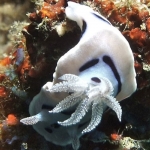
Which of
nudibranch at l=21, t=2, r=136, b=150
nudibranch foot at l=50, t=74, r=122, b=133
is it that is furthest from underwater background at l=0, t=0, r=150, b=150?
nudibranch foot at l=50, t=74, r=122, b=133

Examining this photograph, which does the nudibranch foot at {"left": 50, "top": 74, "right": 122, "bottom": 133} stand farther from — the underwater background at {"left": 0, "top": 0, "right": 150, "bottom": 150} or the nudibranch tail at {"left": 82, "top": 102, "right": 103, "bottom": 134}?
the underwater background at {"left": 0, "top": 0, "right": 150, "bottom": 150}

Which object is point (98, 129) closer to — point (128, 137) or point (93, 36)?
point (128, 137)

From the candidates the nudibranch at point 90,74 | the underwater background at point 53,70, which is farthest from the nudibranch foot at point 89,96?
the underwater background at point 53,70

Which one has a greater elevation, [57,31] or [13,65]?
[57,31]

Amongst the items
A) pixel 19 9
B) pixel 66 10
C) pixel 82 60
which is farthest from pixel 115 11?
pixel 19 9

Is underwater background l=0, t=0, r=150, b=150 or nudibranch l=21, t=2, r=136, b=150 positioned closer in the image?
nudibranch l=21, t=2, r=136, b=150

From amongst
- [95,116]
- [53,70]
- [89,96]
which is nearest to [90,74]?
[89,96]
